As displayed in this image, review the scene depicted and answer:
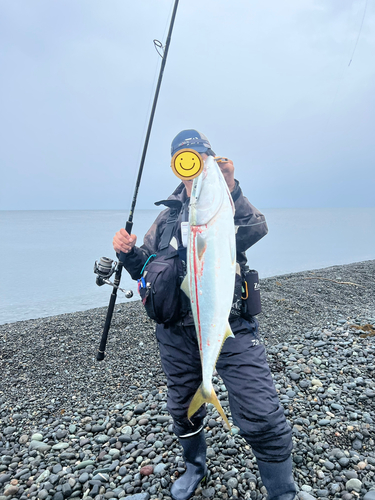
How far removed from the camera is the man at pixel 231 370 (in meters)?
2.33

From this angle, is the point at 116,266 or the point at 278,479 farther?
the point at 116,266

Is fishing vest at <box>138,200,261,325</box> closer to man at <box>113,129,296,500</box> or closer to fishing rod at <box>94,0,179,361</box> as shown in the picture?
man at <box>113,129,296,500</box>

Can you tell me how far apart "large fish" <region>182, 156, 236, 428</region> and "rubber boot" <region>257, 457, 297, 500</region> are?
122 centimetres

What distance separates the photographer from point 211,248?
179cm

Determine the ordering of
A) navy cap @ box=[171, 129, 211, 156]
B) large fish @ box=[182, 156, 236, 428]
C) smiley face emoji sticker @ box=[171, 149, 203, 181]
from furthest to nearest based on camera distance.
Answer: navy cap @ box=[171, 129, 211, 156]
smiley face emoji sticker @ box=[171, 149, 203, 181]
large fish @ box=[182, 156, 236, 428]

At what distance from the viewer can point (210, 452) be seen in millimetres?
3426

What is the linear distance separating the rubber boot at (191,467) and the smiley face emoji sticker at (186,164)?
90.4 inches

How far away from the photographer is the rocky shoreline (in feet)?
10.2

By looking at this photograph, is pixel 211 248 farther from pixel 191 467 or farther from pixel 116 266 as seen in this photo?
pixel 191 467

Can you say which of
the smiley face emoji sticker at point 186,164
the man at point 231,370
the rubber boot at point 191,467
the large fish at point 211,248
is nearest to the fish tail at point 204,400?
the man at point 231,370

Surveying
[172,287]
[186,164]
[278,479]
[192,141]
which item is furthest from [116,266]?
[278,479]

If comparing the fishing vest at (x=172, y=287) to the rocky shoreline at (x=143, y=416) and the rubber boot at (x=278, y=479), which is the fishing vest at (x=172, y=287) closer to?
the rubber boot at (x=278, y=479)

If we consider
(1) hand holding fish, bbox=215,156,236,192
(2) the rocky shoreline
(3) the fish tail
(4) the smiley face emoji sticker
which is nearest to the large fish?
(4) the smiley face emoji sticker

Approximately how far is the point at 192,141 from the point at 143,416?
10.8ft
